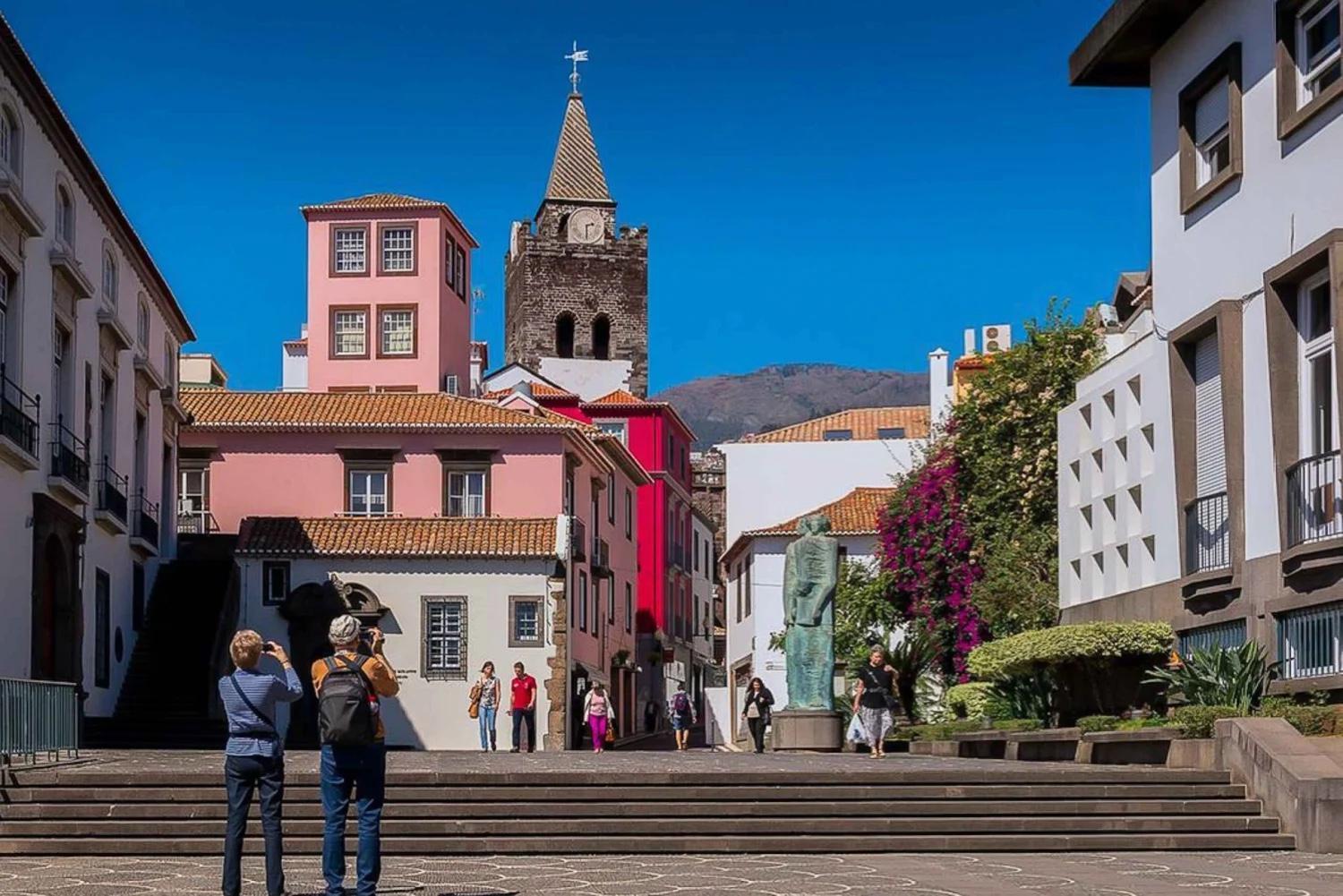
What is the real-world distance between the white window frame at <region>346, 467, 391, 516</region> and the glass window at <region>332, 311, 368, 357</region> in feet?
31.4

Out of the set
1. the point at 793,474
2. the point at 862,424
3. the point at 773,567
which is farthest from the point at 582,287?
the point at 773,567

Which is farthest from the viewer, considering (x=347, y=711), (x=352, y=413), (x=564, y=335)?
(x=564, y=335)

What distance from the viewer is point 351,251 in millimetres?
58812

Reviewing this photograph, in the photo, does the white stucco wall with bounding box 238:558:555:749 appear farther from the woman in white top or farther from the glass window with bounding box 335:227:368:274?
the glass window with bounding box 335:227:368:274

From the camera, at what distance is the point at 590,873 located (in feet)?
50.3

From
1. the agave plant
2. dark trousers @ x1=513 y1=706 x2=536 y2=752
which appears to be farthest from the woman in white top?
the agave plant

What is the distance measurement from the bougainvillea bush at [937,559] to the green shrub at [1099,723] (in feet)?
60.7

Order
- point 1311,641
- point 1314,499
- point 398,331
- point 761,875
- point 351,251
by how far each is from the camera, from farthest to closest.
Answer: point 398,331 → point 351,251 → point 1314,499 → point 1311,641 → point 761,875

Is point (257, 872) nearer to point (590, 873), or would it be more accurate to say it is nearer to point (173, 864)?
point (173, 864)

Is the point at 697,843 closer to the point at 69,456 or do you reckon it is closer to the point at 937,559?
the point at 69,456

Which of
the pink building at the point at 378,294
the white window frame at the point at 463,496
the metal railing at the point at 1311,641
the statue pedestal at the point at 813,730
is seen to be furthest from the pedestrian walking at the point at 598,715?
the pink building at the point at 378,294

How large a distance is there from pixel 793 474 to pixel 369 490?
27.3 meters

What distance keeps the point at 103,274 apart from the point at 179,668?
742 centimetres

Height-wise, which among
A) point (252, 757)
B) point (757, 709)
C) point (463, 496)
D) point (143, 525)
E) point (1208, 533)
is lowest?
point (757, 709)
